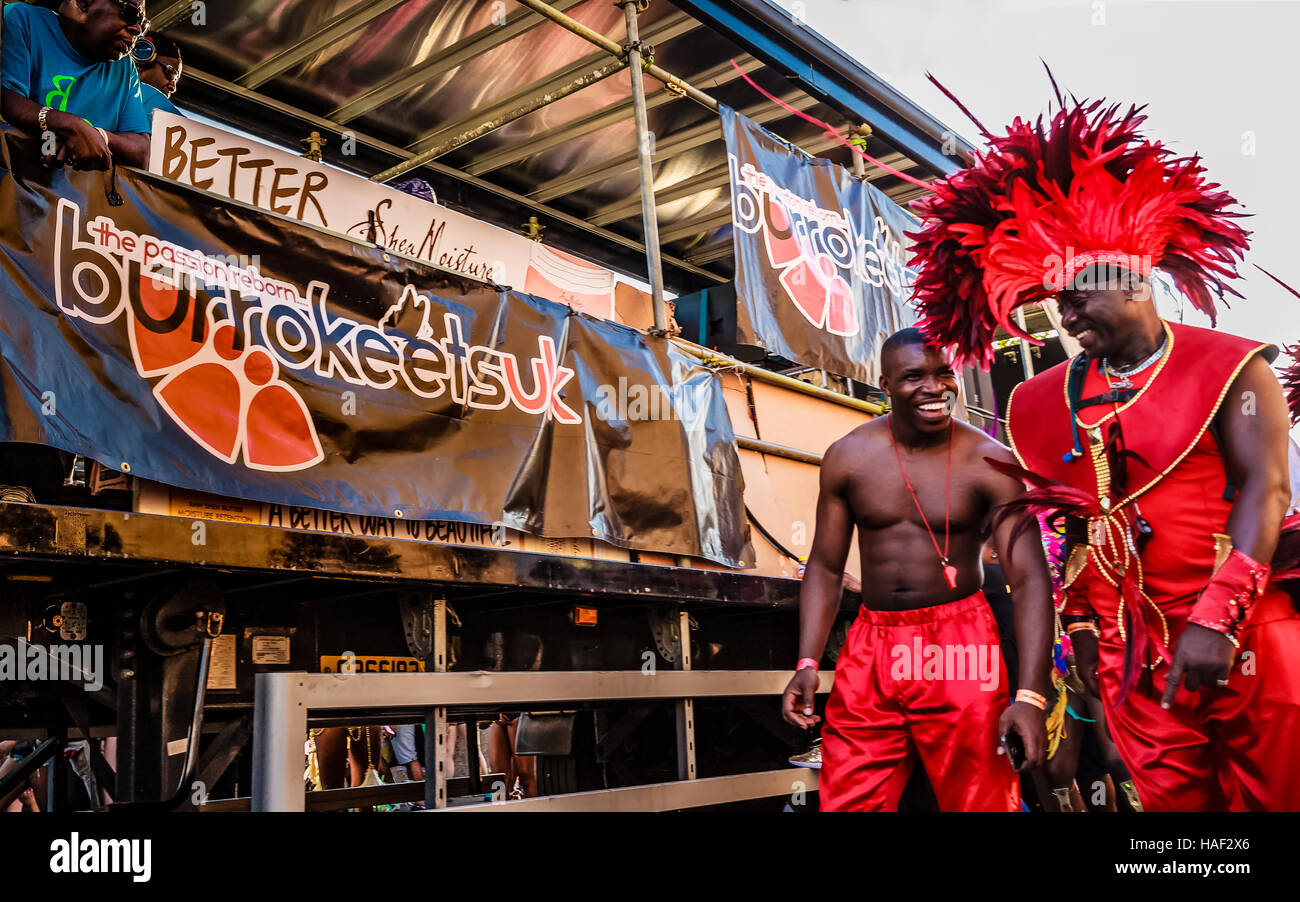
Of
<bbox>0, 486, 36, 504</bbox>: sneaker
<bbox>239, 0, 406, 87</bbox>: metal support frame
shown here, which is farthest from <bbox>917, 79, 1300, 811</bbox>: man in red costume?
<bbox>239, 0, 406, 87</bbox>: metal support frame

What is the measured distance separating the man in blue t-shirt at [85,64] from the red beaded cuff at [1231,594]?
3839mm

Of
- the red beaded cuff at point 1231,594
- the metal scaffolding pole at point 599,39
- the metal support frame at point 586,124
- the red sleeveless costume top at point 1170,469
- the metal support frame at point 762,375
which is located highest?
the metal support frame at point 586,124

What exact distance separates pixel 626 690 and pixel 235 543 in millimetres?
1840

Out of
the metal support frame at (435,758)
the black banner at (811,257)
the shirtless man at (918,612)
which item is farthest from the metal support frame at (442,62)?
the metal support frame at (435,758)

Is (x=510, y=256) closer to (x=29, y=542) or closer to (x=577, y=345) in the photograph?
(x=577, y=345)

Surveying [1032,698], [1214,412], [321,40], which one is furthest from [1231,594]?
[321,40]

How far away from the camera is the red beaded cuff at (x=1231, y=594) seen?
242cm

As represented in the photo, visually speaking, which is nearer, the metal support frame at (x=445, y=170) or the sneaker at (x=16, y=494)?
the sneaker at (x=16, y=494)

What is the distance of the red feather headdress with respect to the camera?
2.91 m

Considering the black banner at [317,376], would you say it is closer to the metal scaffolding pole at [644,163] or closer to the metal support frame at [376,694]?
the metal scaffolding pole at [644,163]

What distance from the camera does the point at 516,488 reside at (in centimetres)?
479

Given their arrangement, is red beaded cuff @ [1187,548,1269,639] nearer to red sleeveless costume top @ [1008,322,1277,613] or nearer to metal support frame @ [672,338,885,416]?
red sleeveless costume top @ [1008,322,1277,613]

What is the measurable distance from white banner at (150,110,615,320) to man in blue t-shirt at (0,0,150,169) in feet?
4.12

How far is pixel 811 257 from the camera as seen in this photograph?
723 centimetres
